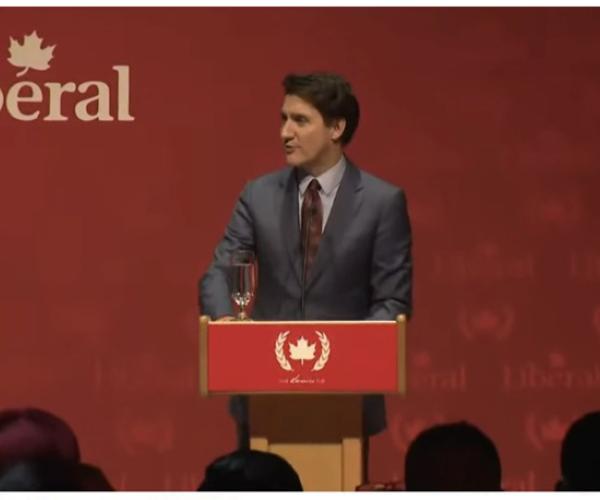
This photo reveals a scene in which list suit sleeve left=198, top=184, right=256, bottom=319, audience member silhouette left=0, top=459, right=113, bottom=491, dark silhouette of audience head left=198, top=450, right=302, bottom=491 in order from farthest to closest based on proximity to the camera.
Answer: suit sleeve left=198, top=184, right=256, bottom=319 < dark silhouette of audience head left=198, top=450, right=302, bottom=491 < audience member silhouette left=0, top=459, right=113, bottom=491

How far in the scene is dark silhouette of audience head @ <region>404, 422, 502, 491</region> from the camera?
129 inches

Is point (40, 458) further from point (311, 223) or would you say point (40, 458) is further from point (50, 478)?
point (311, 223)

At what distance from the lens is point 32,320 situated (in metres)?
5.52

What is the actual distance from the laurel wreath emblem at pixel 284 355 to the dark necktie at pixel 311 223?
2.00 feet

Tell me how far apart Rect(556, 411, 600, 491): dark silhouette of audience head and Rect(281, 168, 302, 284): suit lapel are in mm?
1639

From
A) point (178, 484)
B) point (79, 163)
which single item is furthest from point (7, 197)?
point (178, 484)

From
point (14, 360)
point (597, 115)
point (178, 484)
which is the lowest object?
point (178, 484)

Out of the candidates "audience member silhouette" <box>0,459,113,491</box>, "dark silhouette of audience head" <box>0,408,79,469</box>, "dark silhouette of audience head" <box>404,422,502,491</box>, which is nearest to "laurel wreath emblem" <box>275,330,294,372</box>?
"dark silhouette of audience head" <box>0,408,79,469</box>

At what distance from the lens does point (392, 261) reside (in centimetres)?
484

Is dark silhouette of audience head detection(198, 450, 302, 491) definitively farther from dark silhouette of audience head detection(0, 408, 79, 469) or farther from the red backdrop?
the red backdrop

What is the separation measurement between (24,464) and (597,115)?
3088mm

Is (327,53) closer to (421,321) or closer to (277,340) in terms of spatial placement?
(421,321)

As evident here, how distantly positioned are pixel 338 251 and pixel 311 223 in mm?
143

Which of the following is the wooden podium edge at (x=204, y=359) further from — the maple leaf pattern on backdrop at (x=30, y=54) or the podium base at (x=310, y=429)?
the maple leaf pattern on backdrop at (x=30, y=54)
